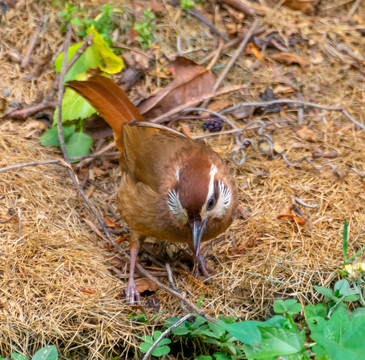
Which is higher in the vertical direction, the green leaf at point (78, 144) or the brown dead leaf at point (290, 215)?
the brown dead leaf at point (290, 215)

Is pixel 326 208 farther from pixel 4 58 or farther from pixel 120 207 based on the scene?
pixel 4 58

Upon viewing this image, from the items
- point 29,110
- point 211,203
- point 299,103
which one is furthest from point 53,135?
point 299,103

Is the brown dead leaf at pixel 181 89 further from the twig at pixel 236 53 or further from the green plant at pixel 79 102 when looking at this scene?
the green plant at pixel 79 102

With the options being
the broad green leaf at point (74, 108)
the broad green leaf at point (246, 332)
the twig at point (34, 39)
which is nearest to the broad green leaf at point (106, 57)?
the broad green leaf at point (74, 108)

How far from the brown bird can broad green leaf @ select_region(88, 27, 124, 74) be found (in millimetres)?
632

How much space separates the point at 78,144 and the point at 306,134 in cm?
196

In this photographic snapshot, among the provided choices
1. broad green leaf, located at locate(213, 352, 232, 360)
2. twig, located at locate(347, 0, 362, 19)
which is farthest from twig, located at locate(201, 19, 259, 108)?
broad green leaf, located at locate(213, 352, 232, 360)

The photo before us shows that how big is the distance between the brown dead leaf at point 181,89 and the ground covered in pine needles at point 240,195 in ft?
0.54

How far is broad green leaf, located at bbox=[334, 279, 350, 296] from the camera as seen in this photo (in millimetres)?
3465

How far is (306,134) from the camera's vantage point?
4902 mm

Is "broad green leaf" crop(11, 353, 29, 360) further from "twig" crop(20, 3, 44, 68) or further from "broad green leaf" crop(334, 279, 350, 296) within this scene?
"twig" crop(20, 3, 44, 68)

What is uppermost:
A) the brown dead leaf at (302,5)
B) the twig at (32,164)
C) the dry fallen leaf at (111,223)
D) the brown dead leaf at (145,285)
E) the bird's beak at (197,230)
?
the brown dead leaf at (302,5)

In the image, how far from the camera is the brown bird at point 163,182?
3.46 meters

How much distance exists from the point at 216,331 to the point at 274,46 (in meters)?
3.19
